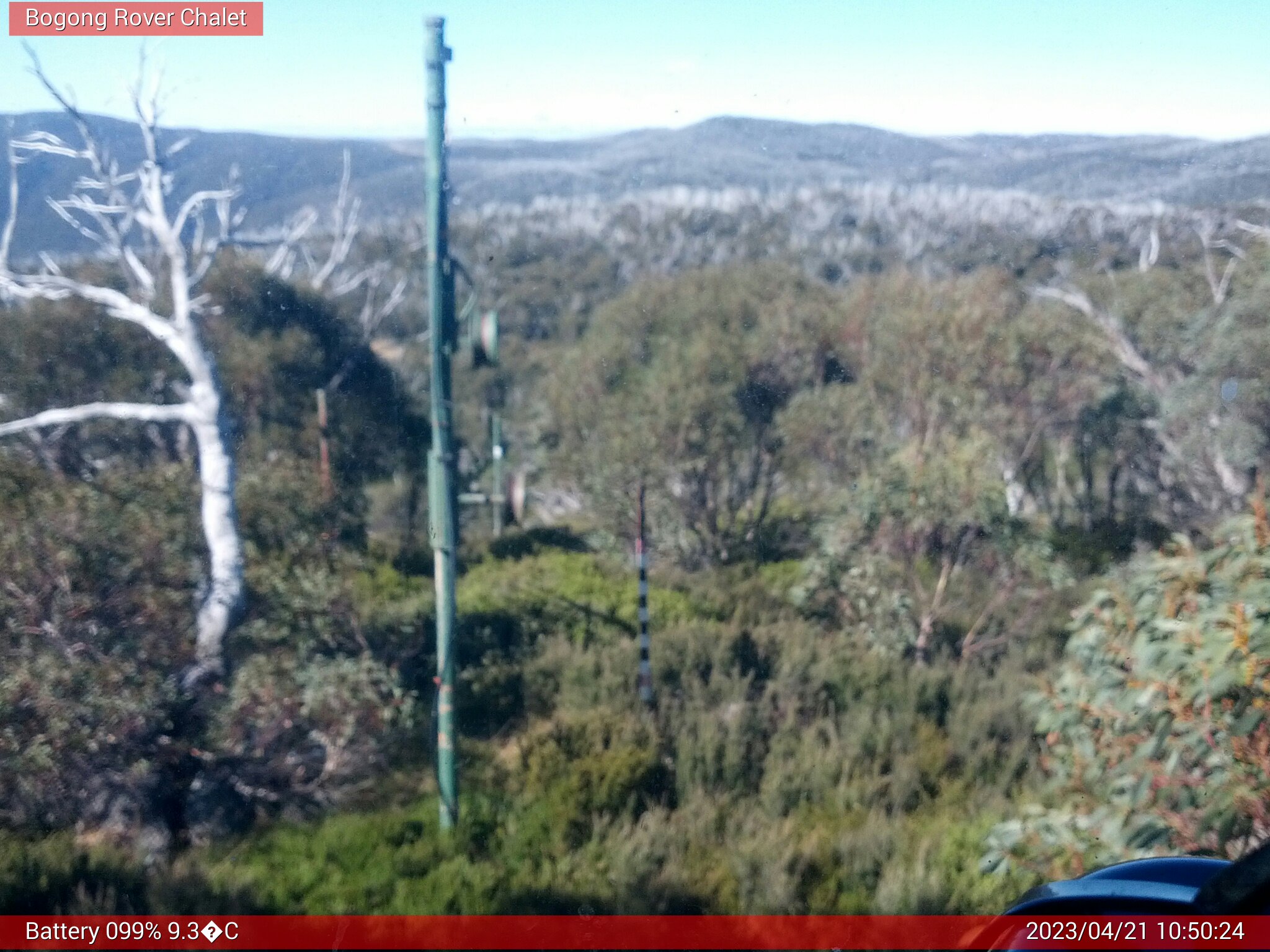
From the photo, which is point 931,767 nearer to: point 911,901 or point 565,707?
point 911,901

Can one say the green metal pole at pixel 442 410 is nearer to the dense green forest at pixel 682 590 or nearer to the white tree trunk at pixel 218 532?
the dense green forest at pixel 682 590

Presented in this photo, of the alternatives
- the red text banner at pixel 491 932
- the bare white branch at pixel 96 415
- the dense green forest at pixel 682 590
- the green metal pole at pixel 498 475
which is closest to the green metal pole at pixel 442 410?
the green metal pole at pixel 498 475

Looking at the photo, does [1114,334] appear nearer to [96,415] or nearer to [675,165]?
[675,165]

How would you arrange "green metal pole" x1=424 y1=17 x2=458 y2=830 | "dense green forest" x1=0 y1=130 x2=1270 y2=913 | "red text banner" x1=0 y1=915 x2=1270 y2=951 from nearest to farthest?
"red text banner" x1=0 y1=915 x2=1270 y2=951
"dense green forest" x1=0 y1=130 x2=1270 y2=913
"green metal pole" x1=424 y1=17 x2=458 y2=830

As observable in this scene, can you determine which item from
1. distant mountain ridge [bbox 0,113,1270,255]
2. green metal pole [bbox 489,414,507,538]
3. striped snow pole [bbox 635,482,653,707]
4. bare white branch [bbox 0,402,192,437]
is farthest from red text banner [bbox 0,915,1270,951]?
distant mountain ridge [bbox 0,113,1270,255]

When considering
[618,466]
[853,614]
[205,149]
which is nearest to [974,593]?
[853,614]

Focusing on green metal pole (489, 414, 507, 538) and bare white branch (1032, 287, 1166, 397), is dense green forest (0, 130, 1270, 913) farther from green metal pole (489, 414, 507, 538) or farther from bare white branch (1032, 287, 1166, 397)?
green metal pole (489, 414, 507, 538)
